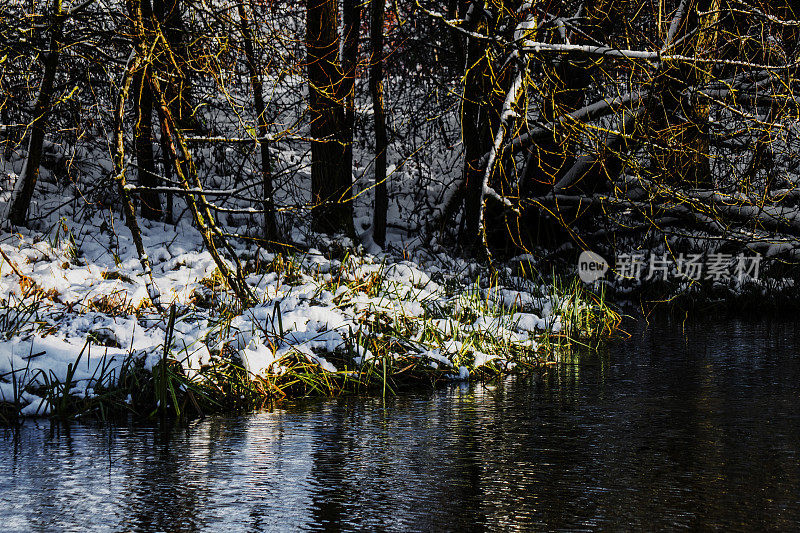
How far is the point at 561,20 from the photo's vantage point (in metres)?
7.27

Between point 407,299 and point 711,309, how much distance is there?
397cm

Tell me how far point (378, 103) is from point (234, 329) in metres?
5.08

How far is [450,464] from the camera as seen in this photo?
3.33 m

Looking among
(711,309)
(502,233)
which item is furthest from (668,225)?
(502,233)

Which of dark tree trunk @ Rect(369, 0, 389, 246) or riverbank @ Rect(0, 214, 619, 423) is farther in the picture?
dark tree trunk @ Rect(369, 0, 389, 246)

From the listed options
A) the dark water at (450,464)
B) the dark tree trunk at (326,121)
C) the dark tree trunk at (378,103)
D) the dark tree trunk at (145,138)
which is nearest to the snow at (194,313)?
the dark water at (450,464)

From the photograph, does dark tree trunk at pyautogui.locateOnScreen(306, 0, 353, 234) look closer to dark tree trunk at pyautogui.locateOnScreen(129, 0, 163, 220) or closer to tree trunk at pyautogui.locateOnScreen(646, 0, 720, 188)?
dark tree trunk at pyautogui.locateOnScreen(129, 0, 163, 220)

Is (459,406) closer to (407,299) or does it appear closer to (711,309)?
(407,299)

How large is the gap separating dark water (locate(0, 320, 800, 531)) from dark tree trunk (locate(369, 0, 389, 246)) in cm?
536

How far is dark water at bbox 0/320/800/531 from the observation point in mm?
2676

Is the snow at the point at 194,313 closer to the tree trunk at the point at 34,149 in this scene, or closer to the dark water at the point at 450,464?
the tree trunk at the point at 34,149

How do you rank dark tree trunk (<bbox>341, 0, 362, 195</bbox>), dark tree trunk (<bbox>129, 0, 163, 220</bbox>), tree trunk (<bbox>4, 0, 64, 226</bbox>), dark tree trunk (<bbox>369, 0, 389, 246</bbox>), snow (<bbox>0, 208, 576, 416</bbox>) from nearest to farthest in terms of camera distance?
snow (<bbox>0, 208, 576, 416</bbox>) < dark tree trunk (<bbox>129, 0, 163, 220</bbox>) < tree trunk (<bbox>4, 0, 64, 226</bbox>) < dark tree trunk (<bbox>341, 0, 362, 195</bbox>) < dark tree trunk (<bbox>369, 0, 389, 246</bbox>)

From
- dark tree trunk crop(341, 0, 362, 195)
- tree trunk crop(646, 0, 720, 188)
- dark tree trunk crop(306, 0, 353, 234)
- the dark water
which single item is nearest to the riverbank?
the dark water

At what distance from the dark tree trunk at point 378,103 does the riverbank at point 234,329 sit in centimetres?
164
